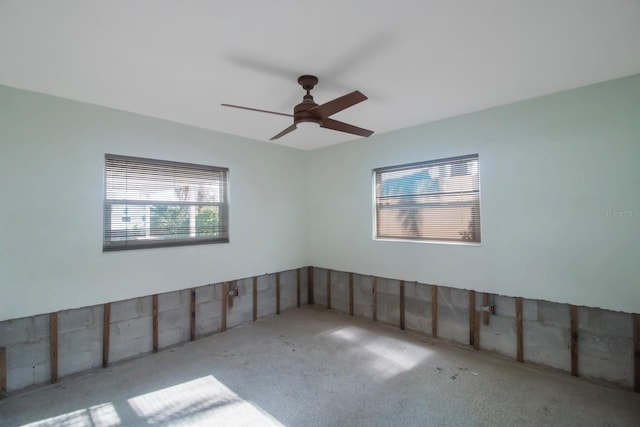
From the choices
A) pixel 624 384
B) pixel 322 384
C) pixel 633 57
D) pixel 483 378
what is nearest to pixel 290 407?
pixel 322 384

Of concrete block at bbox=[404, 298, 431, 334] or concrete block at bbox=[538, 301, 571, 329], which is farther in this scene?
concrete block at bbox=[404, 298, 431, 334]

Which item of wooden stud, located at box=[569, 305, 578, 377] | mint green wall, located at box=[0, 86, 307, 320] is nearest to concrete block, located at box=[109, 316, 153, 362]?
mint green wall, located at box=[0, 86, 307, 320]

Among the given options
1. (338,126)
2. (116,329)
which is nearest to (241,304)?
(116,329)

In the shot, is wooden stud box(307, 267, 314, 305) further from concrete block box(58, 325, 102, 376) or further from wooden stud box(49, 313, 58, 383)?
wooden stud box(49, 313, 58, 383)

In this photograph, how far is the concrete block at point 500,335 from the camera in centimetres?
315

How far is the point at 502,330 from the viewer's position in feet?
10.6

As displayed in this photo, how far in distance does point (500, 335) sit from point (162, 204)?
4.13 meters

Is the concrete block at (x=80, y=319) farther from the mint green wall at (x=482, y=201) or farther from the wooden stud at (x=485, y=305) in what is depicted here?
the wooden stud at (x=485, y=305)

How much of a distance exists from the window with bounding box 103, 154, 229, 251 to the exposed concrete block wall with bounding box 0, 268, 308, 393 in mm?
679

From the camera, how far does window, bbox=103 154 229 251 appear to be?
3.22 m

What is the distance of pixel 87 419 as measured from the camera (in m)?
2.29

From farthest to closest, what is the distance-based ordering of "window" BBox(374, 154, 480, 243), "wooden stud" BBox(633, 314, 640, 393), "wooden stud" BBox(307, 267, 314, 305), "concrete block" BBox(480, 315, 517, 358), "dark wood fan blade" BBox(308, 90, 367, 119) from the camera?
"wooden stud" BBox(307, 267, 314, 305) → "window" BBox(374, 154, 480, 243) → "concrete block" BBox(480, 315, 517, 358) → "wooden stud" BBox(633, 314, 640, 393) → "dark wood fan blade" BBox(308, 90, 367, 119)

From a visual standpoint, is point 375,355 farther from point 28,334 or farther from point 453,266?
point 28,334

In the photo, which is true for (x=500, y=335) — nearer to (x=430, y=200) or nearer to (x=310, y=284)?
(x=430, y=200)
